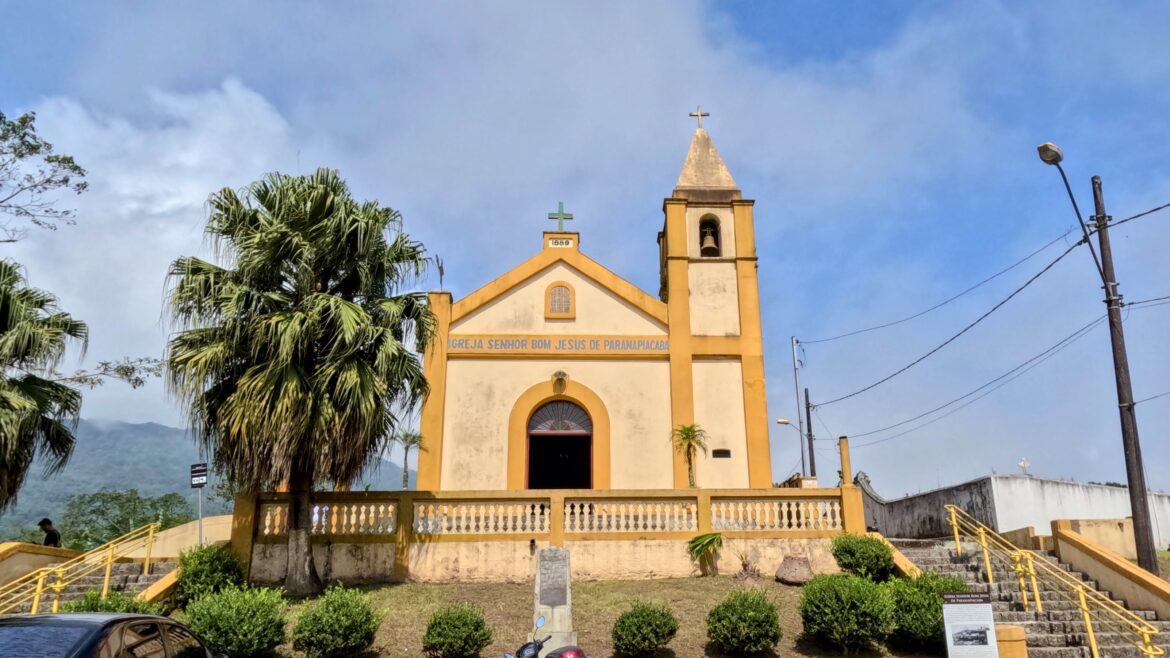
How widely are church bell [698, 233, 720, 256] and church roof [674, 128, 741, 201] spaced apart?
1.25 metres

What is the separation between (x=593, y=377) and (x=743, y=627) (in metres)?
11.3

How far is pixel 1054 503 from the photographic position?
2300 cm

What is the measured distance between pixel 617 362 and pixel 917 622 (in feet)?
38.4

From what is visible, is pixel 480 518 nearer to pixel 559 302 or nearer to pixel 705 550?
pixel 705 550

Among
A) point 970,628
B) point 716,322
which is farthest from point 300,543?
point 716,322

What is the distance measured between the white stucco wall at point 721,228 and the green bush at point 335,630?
14.9 metres

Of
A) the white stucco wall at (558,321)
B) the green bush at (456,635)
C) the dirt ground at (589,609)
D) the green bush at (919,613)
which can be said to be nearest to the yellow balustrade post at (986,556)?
the green bush at (919,613)

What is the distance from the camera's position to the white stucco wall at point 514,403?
70.0ft

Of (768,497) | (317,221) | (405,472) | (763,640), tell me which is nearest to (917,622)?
(763,640)

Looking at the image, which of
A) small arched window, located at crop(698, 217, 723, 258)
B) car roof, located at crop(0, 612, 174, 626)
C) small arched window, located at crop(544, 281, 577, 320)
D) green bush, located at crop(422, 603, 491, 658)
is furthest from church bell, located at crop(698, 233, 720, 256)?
car roof, located at crop(0, 612, 174, 626)

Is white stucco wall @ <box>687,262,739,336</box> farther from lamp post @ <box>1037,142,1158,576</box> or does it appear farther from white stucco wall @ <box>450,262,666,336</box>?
lamp post @ <box>1037,142,1158,576</box>

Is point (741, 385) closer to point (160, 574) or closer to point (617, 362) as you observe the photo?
point (617, 362)

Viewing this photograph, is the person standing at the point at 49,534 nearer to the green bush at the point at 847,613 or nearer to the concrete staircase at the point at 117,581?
the concrete staircase at the point at 117,581

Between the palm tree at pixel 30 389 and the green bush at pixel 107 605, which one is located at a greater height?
the palm tree at pixel 30 389
